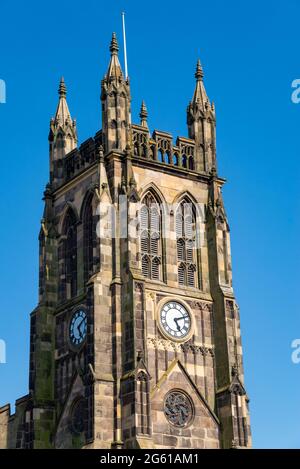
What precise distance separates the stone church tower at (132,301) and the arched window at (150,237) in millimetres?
75

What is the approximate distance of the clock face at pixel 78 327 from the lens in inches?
2368

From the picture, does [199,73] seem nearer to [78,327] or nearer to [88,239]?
[88,239]

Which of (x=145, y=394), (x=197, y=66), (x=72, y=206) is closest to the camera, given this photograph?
(x=145, y=394)

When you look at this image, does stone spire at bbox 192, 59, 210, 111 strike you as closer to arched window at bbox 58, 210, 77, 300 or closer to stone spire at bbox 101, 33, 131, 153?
stone spire at bbox 101, 33, 131, 153

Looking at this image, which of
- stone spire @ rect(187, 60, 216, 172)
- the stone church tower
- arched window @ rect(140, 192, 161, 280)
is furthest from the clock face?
stone spire @ rect(187, 60, 216, 172)

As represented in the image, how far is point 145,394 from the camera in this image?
Result: 5591cm

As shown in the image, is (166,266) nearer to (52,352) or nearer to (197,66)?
(52,352)

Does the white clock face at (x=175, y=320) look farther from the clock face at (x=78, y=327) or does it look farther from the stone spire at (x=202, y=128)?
the stone spire at (x=202, y=128)

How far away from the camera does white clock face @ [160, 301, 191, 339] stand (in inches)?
2359

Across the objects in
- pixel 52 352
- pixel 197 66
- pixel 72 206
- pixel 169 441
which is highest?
pixel 197 66

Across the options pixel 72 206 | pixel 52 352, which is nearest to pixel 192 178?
pixel 72 206

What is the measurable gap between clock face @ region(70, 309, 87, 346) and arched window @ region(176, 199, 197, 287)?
561cm

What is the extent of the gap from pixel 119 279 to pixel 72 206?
23.5ft

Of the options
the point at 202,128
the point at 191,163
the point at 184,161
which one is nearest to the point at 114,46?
the point at 202,128
